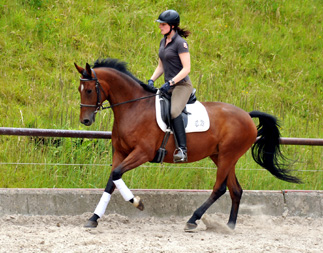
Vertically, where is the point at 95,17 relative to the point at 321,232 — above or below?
above

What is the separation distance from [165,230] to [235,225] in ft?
3.48

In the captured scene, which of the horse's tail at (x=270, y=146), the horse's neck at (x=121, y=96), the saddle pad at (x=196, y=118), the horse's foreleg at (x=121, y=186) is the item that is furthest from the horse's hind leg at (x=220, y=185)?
the horse's neck at (x=121, y=96)

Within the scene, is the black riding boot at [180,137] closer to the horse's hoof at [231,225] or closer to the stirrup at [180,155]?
the stirrup at [180,155]

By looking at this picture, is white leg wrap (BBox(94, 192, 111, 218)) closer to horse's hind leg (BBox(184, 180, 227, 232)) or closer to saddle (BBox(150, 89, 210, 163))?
saddle (BBox(150, 89, 210, 163))

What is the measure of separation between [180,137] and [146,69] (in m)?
5.70

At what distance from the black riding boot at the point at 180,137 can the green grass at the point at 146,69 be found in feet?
4.23

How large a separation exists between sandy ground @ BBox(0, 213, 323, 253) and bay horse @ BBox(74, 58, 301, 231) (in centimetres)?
28

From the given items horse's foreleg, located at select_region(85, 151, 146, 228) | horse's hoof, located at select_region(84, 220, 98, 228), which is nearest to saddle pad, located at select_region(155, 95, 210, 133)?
horse's foreleg, located at select_region(85, 151, 146, 228)

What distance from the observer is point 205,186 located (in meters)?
7.72

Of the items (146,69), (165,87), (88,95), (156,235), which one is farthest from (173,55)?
(146,69)

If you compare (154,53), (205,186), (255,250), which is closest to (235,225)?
(205,186)

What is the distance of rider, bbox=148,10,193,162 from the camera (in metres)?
6.25

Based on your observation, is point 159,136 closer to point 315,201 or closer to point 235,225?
point 235,225

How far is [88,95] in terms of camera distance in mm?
5957
